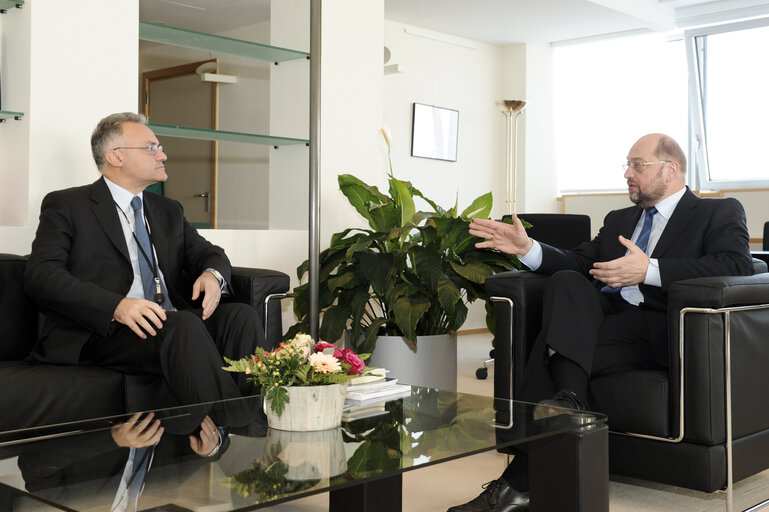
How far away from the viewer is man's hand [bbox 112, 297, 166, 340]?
243 cm

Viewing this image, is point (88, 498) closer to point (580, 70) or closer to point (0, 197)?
point (0, 197)

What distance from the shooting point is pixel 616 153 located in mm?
7578

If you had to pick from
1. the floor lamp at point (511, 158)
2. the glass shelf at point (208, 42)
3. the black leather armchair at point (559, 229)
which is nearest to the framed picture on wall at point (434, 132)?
the floor lamp at point (511, 158)

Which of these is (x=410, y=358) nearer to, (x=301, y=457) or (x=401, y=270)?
(x=401, y=270)

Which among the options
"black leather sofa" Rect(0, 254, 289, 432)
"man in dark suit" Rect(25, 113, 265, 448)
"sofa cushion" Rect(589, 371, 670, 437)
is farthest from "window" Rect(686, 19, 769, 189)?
"man in dark suit" Rect(25, 113, 265, 448)

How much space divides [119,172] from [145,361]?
2.42 feet

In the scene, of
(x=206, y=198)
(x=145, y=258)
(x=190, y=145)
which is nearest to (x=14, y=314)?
(x=145, y=258)

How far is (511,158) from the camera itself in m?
7.43

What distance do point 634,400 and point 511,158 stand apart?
5.05 metres

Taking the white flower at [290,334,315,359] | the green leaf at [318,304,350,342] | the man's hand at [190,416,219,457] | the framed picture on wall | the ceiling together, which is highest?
the ceiling

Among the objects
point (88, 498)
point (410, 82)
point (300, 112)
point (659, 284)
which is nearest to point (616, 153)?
point (410, 82)

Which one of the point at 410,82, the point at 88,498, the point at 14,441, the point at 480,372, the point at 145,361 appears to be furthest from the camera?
the point at 410,82

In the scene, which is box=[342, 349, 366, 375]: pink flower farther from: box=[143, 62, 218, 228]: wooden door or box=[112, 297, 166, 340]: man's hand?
box=[143, 62, 218, 228]: wooden door

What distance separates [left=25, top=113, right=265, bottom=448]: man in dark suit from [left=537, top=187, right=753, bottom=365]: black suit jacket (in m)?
1.18
